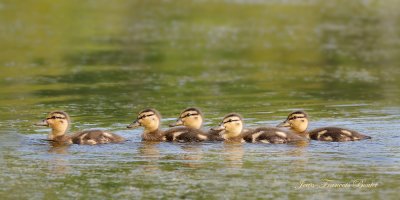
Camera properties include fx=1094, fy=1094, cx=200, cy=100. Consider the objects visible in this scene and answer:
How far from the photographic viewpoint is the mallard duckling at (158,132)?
12.2 m

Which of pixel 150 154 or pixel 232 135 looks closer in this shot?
pixel 150 154

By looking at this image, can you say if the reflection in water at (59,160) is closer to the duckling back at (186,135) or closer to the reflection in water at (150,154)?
the reflection in water at (150,154)

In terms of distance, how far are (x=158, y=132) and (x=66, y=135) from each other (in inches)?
41.0

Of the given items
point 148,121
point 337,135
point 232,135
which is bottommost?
point 337,135

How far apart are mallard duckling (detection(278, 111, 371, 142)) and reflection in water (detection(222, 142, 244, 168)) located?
0.87m

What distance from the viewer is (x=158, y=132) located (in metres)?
12.4

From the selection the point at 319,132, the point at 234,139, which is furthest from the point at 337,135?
the point at 234,139

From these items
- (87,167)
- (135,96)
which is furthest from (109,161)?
(135,96)

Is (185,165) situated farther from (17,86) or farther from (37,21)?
(37,21)

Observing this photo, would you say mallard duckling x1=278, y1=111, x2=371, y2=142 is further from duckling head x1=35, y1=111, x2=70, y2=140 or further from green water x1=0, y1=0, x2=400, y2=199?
duckling head x1=35, y1=111, x2=70, y2=140

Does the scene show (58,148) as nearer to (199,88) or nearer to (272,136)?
(272,136)

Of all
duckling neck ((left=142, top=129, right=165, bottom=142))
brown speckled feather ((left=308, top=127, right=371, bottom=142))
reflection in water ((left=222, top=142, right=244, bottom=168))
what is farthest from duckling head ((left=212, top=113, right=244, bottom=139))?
brown speckled feather ((left=308, top=127, right=371, bottom=142))

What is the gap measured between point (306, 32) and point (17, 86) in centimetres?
1076

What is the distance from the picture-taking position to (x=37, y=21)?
2780 cm
